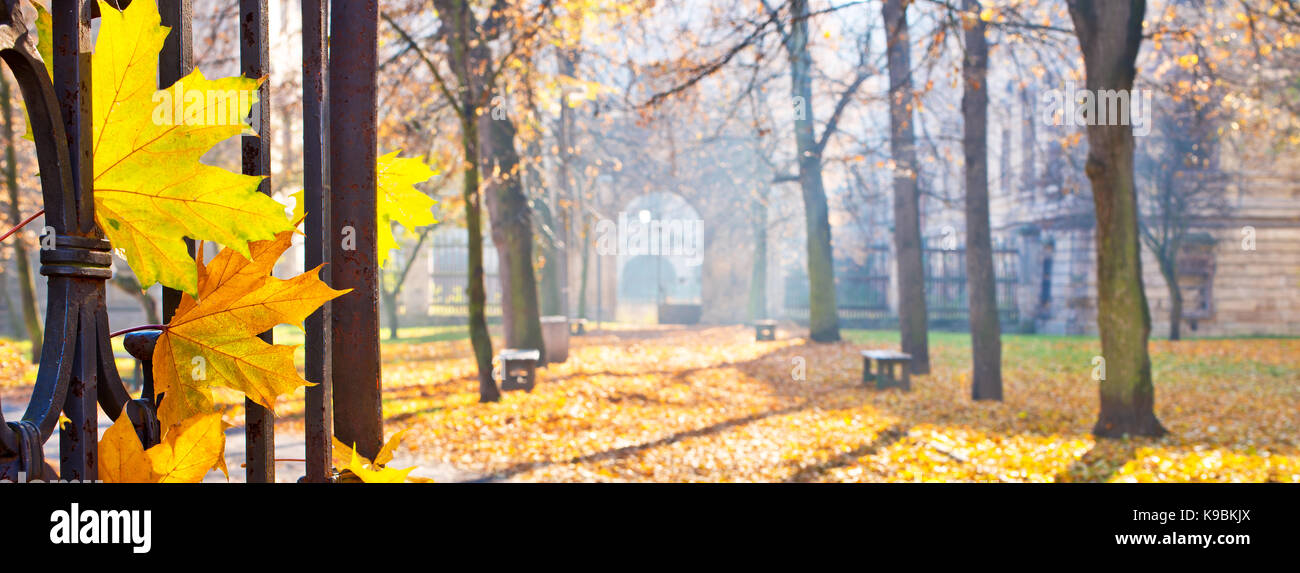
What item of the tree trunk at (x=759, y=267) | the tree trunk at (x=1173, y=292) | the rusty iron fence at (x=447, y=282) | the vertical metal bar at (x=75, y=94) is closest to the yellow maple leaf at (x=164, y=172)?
the vertical metal bar at (x=75, y=94)

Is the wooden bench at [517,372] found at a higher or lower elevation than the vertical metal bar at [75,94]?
lower

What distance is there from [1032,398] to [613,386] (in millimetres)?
7134

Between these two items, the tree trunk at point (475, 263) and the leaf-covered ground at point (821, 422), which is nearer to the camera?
the leaf-covered ground at point (821, 422)

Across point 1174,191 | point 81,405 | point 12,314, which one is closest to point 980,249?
point 81,405

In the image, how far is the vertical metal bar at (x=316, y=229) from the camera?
36.0 inches

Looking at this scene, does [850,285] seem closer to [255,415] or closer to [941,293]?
[941,293]

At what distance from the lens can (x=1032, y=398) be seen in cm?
1420

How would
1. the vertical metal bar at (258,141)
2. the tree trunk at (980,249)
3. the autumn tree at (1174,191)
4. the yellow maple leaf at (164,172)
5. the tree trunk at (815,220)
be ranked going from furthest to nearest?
the autumn tree at (1174,191) < the tree trunk at (815,220) < the tree trunk at (980,249) < the vertical metal bar at (258,141) < the yellow maple leaf at (164,172)

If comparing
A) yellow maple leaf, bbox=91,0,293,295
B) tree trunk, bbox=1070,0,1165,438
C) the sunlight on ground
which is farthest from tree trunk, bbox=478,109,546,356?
yellow maple leaf, bbox=91,0,293,295

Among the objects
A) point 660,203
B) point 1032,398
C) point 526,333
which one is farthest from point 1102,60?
point 660,203

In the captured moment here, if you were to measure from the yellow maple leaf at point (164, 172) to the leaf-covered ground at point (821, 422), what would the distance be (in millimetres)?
6911

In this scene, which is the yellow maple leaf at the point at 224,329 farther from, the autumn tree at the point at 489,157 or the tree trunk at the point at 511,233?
the tree trunk at the point at 511,233

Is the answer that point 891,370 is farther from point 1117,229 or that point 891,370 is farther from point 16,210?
point 16,210

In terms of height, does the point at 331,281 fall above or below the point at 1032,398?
above
